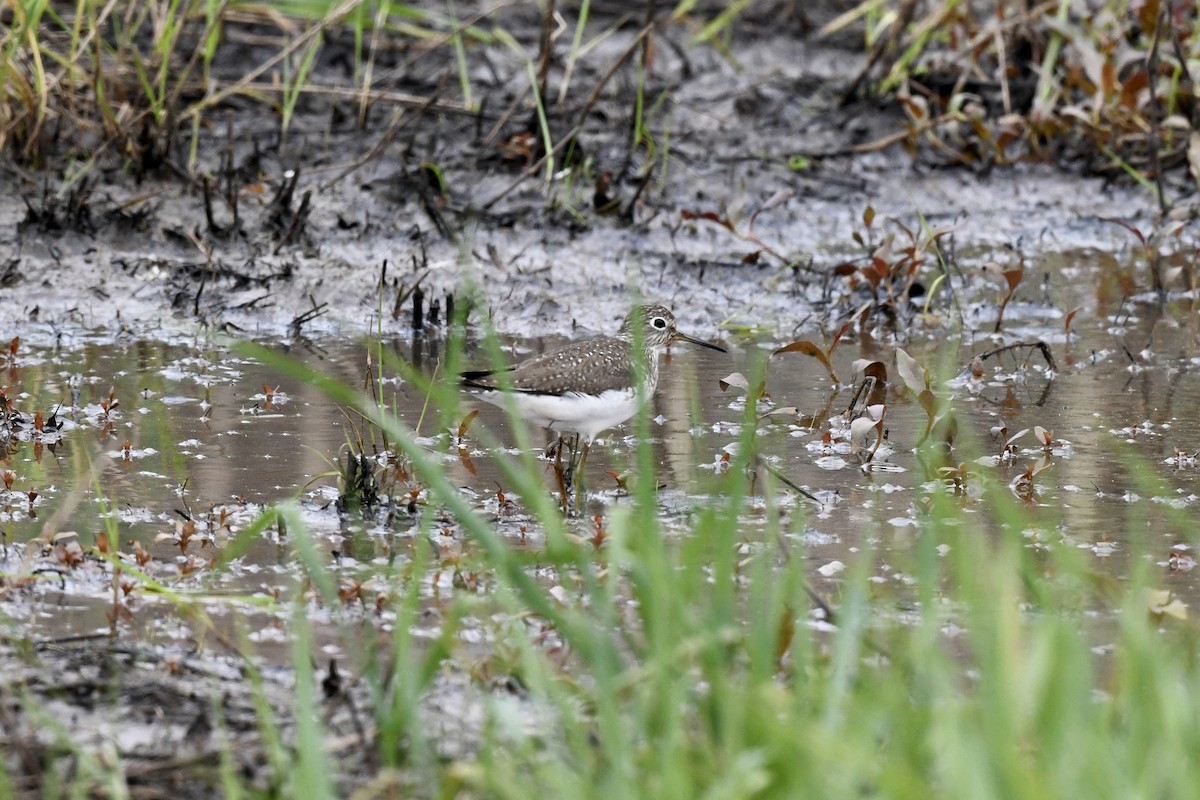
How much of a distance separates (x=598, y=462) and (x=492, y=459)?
40cm

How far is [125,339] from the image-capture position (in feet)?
25.4

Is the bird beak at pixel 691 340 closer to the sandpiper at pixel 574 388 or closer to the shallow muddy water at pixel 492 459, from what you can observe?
the shallow muddy water at pixel 492 459

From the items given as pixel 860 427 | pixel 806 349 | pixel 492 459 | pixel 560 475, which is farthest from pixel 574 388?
pixel 806 349

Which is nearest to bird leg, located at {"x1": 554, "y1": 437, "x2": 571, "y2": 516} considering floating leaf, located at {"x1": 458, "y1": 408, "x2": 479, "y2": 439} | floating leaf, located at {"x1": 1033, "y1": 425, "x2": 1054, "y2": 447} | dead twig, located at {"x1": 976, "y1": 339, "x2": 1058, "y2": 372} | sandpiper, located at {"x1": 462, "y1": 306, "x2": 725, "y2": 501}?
Result: sandpiper, located at {"x1": 462, "y1": 306, "x2": 725, "y2": 501}

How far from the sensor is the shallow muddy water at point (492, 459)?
4.79 metres

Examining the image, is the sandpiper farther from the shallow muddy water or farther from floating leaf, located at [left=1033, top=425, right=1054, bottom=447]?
→ floating leaf, located at [left=1033, top=425, right=1054, bottom=447]

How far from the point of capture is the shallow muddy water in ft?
15.7

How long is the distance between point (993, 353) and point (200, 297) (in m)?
3.78

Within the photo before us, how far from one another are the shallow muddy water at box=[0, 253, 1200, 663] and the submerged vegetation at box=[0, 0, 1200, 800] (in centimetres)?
2

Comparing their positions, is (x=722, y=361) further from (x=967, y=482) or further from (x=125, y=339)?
(x=125, y=339)

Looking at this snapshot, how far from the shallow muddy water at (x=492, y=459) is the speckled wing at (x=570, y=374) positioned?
12.3 inches

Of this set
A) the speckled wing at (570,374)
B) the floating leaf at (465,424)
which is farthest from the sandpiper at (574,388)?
the floating leaf at (465,424)

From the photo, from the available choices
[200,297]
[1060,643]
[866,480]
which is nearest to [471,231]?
[200,297]

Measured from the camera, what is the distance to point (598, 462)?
6320mm
